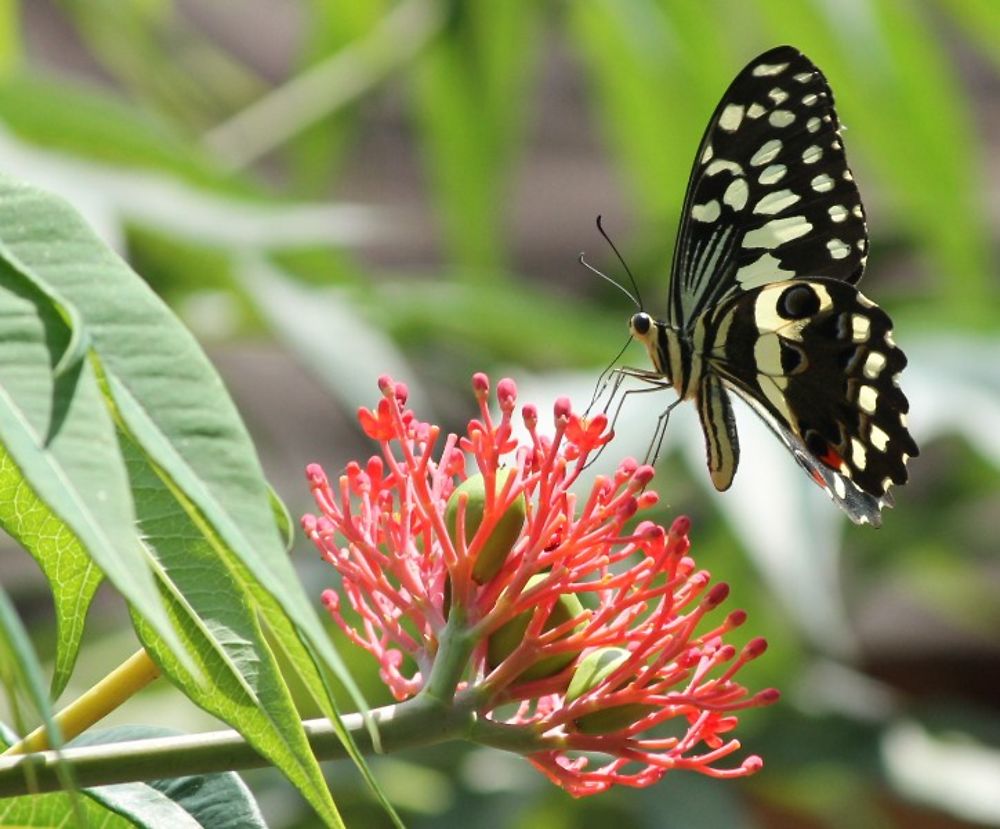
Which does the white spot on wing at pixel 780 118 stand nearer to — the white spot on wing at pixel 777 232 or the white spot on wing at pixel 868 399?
the white spot on wing at pixel 777 232

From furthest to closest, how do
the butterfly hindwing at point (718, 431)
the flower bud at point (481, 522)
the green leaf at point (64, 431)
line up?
the butterfly hindwing at point (718, 431)
the flower bud at point (481, 522)
the green leaf at point (64, 431)

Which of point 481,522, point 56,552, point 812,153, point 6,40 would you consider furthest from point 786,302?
point 6,40

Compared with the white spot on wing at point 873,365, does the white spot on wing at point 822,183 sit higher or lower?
higher

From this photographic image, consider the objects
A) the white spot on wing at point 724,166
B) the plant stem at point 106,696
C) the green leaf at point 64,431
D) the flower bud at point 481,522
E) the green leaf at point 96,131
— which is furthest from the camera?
the green leaf at point 96,131

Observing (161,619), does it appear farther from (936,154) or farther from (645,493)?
(936,154)

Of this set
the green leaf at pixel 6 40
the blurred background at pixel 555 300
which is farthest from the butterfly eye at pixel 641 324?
the green leaf at pixel 6 40

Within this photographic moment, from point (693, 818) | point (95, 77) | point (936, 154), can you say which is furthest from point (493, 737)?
point (95, 77)
